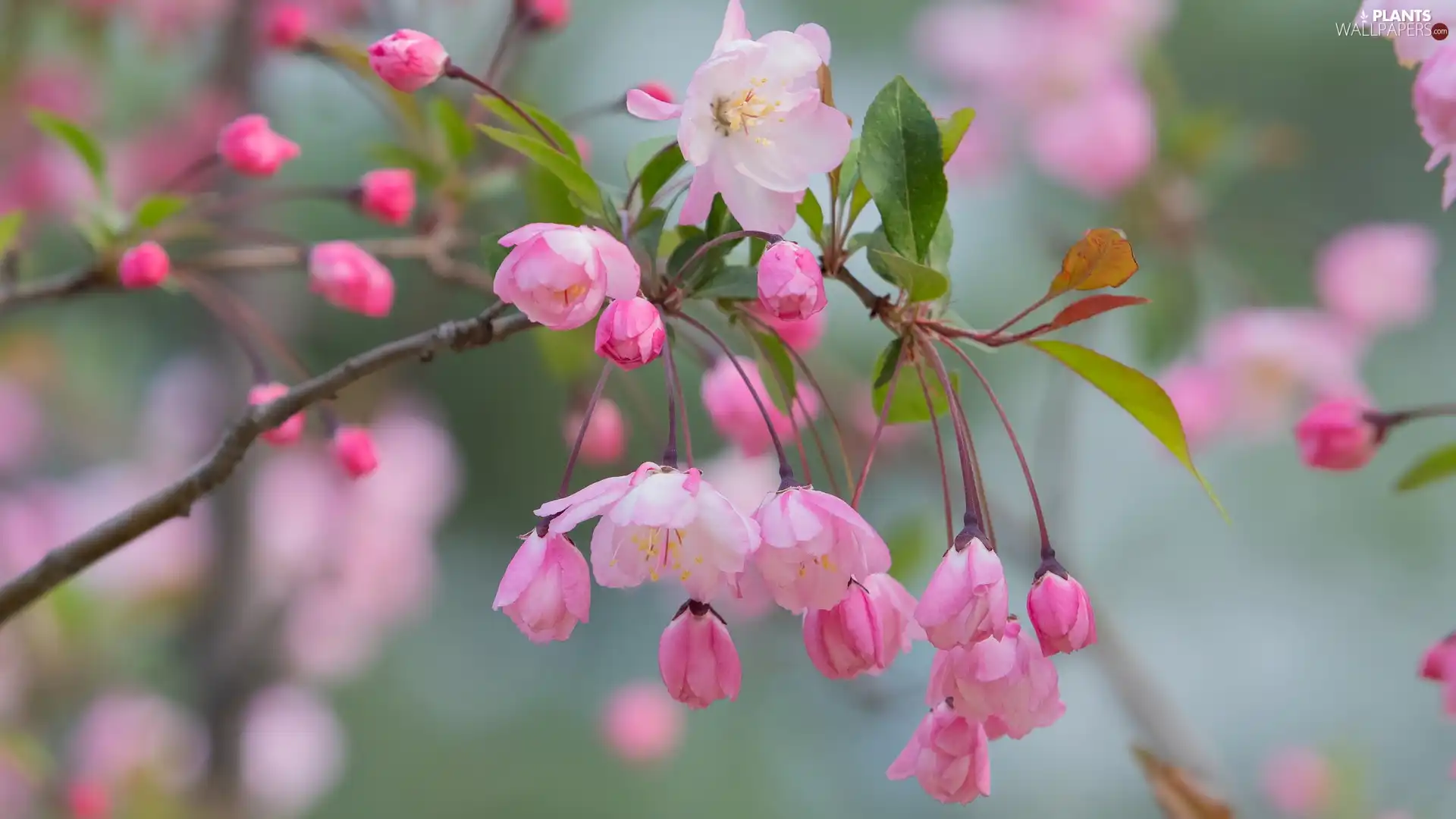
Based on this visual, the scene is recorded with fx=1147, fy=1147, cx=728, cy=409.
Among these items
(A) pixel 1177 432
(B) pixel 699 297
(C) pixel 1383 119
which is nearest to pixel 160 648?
(B) pixel 699 297

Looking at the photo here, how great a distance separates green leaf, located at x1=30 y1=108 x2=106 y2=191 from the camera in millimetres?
613

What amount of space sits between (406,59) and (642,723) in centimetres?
131

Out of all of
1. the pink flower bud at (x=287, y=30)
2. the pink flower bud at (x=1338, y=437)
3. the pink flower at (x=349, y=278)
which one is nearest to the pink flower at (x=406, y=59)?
the pink flower at (x=349, y=278)

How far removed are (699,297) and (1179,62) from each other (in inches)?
85.7

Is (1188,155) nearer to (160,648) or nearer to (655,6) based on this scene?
(655,6)

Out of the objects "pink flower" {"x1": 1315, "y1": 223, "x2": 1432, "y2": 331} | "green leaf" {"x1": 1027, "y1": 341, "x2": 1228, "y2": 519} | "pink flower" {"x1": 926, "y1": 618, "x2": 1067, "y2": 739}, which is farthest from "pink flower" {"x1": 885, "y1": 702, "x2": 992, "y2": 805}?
"pink flower" {"x1": 1315, "y1": 223, "x2": 1432, "y2": 331}

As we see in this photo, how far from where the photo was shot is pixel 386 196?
0.62 m

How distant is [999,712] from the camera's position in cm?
39

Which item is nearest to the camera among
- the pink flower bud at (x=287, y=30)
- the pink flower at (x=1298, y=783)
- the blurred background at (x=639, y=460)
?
the pink flower bud at (x=287, y=30)

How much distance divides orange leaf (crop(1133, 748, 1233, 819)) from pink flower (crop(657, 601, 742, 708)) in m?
0.23

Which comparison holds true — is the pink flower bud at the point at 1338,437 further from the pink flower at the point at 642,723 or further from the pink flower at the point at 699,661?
the pink flower at the point at 642,723

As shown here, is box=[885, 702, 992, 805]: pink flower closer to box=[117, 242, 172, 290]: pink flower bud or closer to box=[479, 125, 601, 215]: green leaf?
box=[479, 125, 601, 215]: green leaf

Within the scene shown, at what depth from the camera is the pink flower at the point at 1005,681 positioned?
385 mm

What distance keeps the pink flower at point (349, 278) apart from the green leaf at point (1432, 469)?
→ 0.50 meters
